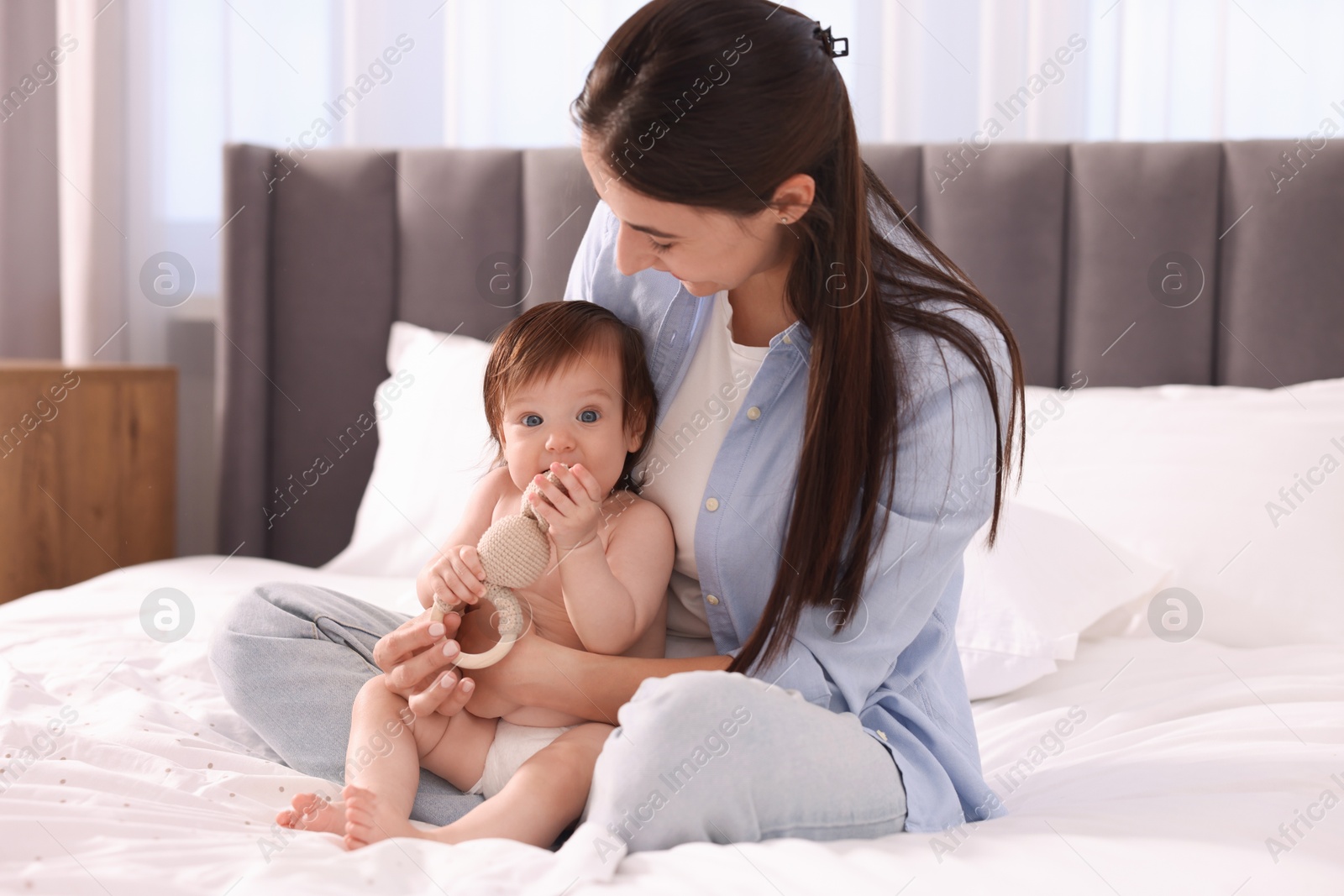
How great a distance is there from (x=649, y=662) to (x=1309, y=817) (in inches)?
22.1

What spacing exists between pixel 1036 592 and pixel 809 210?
70 cm

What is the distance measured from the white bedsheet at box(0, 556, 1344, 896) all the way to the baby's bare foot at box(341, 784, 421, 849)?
0.8 inches

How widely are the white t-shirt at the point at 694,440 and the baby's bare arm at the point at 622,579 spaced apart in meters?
0.03

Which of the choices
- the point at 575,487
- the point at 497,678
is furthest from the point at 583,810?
the point at 575,487

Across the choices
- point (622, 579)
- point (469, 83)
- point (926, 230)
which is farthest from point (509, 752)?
point (469, 83)

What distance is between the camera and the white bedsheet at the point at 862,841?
71 cm

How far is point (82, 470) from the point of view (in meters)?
2.02

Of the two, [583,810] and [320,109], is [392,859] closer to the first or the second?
[583,810]

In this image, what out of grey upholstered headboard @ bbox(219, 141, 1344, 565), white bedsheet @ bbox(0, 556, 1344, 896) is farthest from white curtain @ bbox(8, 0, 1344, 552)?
white bedsheet @ bbox(0, 556, 1344, 896)

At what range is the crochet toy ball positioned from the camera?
3.09 ft

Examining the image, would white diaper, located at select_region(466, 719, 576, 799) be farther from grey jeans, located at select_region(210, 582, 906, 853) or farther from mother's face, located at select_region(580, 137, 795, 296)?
mother's face, located at select_region(580, 137, 795, 296)

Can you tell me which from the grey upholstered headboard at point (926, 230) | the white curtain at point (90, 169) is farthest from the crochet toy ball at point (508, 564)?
the white curtain at point (90, 169)

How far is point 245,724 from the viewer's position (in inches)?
43.4

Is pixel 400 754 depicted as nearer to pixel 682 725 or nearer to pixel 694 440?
pixel 682 725
